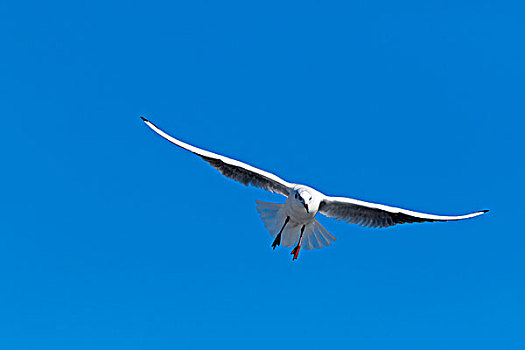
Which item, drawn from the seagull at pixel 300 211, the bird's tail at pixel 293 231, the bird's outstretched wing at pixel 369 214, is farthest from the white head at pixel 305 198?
the bird's tail at pixel 293 231

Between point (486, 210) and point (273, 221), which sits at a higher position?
point (486, 210)

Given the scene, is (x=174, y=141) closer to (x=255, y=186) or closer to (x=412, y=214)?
(x=255, y=186)

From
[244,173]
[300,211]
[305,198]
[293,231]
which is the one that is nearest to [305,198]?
[305,198]

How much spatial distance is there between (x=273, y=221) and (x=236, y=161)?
1541 millimetres

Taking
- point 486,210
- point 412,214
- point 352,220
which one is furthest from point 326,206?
point 486,210

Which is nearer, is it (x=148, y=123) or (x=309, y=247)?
(x=148, y=123)

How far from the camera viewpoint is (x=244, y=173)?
1605 cm

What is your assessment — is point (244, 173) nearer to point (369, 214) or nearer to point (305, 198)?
point (305, 198)

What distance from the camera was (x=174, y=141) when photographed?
15.2 metres

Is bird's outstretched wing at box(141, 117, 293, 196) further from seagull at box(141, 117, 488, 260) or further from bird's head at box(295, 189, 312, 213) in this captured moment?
bird's head at box(295, 189, 312, 213)

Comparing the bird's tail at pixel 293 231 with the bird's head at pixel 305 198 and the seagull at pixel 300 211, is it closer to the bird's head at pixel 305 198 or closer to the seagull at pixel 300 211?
the seagull at pixel 300 211

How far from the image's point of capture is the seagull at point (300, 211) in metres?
15.5

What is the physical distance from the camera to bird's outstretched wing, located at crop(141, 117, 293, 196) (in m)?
15.7

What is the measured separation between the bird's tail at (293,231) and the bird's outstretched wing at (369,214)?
428mm
